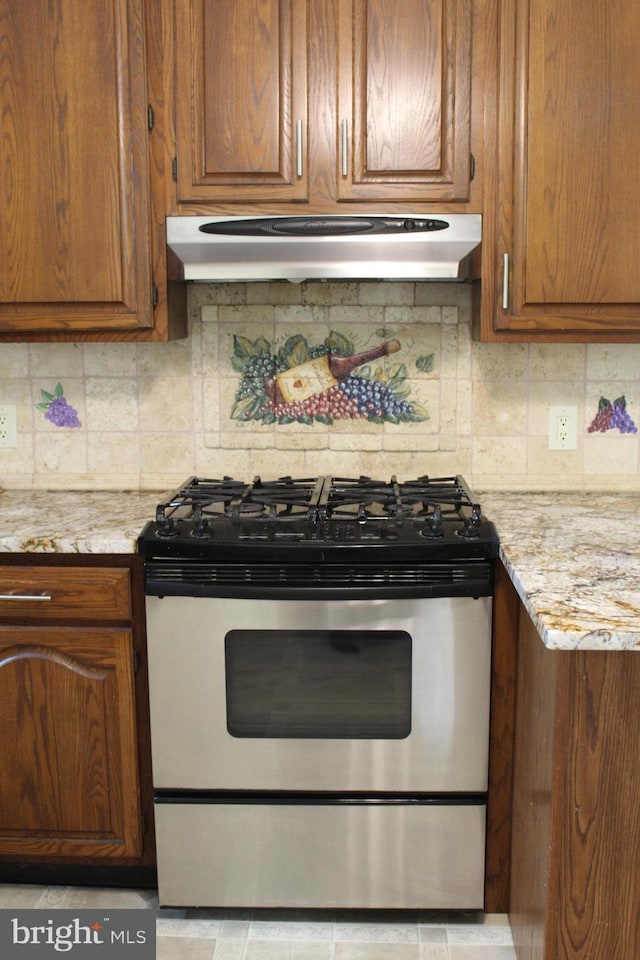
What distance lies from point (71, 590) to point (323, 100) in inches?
48.6

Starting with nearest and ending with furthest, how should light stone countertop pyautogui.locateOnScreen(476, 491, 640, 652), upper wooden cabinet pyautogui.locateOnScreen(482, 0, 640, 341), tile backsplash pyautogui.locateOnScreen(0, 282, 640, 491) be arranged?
light stone countertop pyautogui.locateOnScreen(476, 491, 640, 652) → upper wooden cabinet pyautogui.locateOnScreen(482, 0, 640, 341) → tile backsplash pyautogui.locateOnScreen(0, 282, 640, 491)

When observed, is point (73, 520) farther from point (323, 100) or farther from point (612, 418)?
point (612, 418)

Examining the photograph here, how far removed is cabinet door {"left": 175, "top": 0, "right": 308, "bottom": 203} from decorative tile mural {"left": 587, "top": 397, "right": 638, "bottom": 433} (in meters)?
1.00

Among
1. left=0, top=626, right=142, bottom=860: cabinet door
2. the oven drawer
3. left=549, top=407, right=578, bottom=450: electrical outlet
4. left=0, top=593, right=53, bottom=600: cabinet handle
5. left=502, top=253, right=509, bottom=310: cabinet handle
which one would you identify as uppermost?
left=502, top=253, right=509, bottom=310: cabinet handle

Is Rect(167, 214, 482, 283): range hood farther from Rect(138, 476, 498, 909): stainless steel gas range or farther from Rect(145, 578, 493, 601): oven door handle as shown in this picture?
Rect(145, 578, 493, 601): oven door handle

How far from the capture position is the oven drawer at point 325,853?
6.82 feet

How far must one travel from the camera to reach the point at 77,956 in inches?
71.7

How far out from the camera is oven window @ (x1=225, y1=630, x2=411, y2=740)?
2.04 m

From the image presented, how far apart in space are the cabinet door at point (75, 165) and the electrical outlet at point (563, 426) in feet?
3.62

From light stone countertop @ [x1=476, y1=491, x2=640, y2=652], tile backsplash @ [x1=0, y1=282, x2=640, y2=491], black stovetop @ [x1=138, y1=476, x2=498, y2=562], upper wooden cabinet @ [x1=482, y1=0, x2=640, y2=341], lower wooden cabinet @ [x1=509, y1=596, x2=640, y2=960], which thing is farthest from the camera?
tile backsplash @ [x1=0, y1=282, x2=640, y2=491]

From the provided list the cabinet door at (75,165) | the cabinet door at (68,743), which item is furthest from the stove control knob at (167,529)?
the cabinet door at (75,165)

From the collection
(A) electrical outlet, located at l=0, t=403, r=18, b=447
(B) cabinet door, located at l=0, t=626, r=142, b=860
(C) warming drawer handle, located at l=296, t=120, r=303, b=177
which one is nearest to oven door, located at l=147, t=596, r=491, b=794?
(B) cabinet door, located at l=0, t=626, r=142, b=860

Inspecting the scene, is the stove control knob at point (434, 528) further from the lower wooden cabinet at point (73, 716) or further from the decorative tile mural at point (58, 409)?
the decorative tile mural at point (58, 409)

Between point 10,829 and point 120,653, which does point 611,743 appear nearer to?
point 120,653
